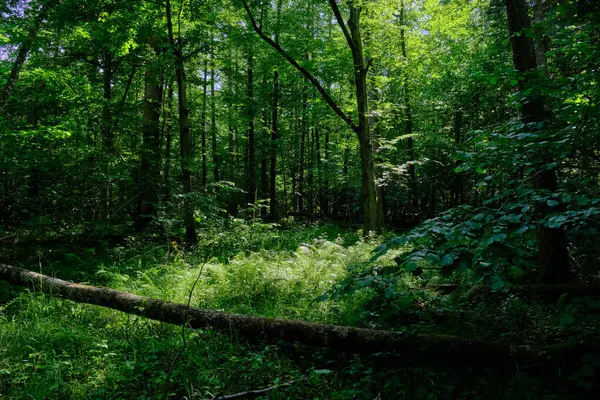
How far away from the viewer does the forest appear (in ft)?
9.78

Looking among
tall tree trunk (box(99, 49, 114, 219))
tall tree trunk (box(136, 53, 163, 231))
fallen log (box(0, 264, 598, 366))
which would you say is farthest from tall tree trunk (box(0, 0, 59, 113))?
fallen log (box(0, 264, 598, 366))

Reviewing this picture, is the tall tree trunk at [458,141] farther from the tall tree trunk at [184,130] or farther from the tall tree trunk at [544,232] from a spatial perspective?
the tall tree trunk at [184,130]

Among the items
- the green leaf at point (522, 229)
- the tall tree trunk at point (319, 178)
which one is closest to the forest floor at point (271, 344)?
the green leaf at point (522, 229)

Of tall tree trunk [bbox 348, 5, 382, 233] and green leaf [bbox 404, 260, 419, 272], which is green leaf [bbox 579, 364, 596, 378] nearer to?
green leaf [bbox 404, 260, 419, 272]

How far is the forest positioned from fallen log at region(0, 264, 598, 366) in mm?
19

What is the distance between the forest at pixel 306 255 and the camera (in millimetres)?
2980

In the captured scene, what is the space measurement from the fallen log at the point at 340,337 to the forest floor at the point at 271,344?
4.4 inches

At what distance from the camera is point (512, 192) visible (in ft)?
9.47

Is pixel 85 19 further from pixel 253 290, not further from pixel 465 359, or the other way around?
pixel 465 359

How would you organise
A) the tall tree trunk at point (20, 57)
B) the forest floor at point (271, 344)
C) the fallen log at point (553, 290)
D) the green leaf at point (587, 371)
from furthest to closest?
1. the tall tree trunk at point (20, 57)
2. the fallen log at point (553, 290)
3. the forest floor at point (271, 344)
4. the green leaf at point (587, 371)

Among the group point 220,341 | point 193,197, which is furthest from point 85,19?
point 220,341

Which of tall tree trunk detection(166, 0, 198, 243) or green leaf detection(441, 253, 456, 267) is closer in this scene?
green leaf detection(441, 253, 456, 267)

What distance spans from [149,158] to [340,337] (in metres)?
9.29

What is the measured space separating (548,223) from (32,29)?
11.9 metres
